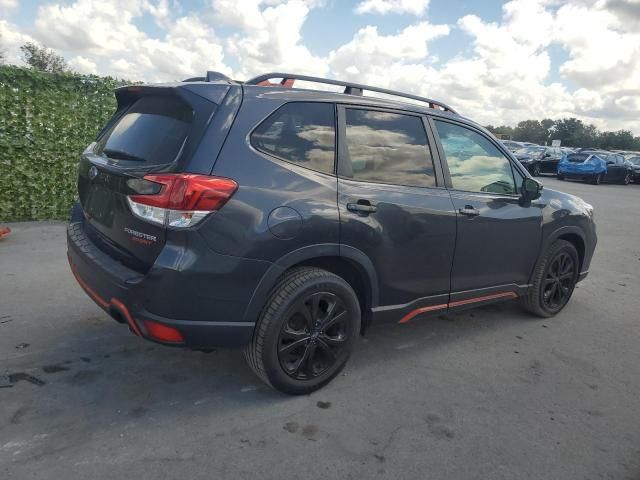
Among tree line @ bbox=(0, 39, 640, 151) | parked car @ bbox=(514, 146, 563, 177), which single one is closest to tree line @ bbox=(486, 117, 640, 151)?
tree line @ bbox=(0, 39, 640, 151)

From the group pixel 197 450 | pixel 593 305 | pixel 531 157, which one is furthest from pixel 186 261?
pixel 531 157

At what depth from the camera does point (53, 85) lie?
23.4 feet

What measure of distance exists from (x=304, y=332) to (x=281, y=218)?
2.38 ft

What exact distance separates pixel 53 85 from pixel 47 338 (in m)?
4.76

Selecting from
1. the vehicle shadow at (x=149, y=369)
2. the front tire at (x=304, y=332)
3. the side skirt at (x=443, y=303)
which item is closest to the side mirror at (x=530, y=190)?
the side skirt at (x=443, y=303)

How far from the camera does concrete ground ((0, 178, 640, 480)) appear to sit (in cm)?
253

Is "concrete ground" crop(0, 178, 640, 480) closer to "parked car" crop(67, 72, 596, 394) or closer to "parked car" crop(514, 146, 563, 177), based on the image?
"parked car" crop(67, 72, 596, 394)

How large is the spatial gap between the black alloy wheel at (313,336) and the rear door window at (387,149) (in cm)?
81

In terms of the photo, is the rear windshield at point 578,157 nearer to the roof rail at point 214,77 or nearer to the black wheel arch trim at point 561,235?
the black wheel arch trim at point 561,235

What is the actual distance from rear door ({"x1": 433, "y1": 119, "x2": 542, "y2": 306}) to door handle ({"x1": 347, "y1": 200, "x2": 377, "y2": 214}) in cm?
83

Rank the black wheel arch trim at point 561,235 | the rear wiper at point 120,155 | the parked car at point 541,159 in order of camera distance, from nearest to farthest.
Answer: the rear wiper at point 120,155
the black wheel arch trim at point 561,235
the parked car at point 541,159

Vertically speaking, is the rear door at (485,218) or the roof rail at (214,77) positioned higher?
the roof rail at (214,77)

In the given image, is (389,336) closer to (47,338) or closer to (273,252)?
(273,252)

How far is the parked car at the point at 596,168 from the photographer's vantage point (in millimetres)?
23188
